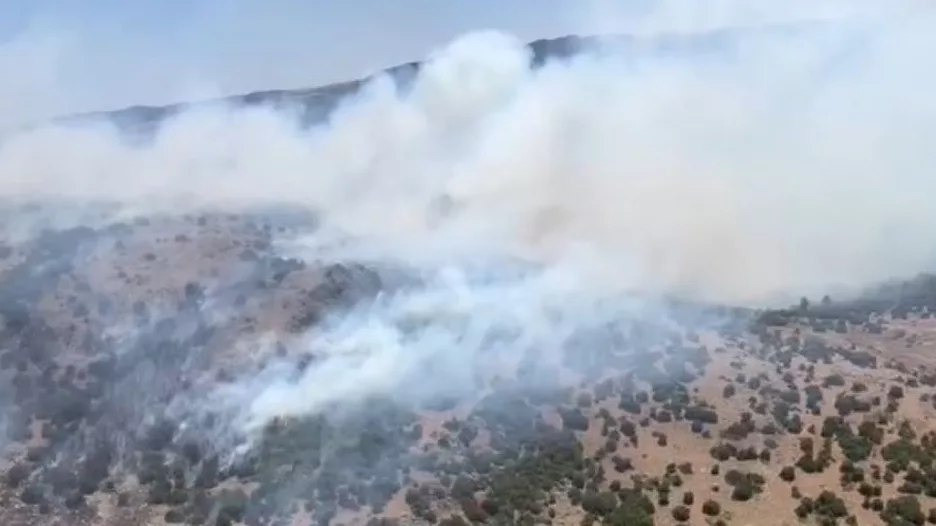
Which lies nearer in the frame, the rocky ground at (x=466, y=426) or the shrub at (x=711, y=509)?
the shrub at (x=711, y=509)

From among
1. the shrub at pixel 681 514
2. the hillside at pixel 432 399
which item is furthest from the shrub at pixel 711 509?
the shrub at pixel 681 514

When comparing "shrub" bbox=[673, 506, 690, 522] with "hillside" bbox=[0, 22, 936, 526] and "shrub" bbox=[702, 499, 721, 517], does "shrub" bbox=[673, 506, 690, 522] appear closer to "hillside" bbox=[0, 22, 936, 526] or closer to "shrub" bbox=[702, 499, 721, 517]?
"hillside" bbox=[0, 22, 936, 526]

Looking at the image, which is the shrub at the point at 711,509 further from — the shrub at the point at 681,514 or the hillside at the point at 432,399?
the shrub at the point at 681,514

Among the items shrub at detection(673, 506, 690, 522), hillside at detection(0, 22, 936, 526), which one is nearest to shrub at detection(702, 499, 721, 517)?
hillside at detection(0, 22, 936, 526)

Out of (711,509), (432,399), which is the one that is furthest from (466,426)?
(711,509)

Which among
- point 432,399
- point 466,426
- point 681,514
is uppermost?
point 432,399

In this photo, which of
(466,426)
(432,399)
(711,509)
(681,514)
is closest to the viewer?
(681,514)

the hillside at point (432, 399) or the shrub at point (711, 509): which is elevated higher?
the hillside at point (432, 399)

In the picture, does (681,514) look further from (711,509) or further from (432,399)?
(432,399)
